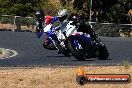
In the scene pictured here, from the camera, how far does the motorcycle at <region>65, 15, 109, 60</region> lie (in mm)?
17188

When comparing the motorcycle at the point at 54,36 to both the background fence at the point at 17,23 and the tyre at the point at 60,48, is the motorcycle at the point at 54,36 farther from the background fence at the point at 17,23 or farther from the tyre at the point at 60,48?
the background fence at the point at 17,23

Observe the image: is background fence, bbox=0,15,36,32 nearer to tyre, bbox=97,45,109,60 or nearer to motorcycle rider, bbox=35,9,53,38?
motorcycle rider, bbox=35,9,53,38

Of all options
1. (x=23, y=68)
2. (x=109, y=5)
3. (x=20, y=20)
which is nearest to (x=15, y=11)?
(x=20, y=20)

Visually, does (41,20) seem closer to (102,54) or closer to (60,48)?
(60,48)

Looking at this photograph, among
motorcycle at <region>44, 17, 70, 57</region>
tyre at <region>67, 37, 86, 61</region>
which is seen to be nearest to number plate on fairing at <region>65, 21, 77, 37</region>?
tyre at <region>67, 37, 86, 61</region>

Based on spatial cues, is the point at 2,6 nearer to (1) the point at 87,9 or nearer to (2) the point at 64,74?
(1) the point at 87,9

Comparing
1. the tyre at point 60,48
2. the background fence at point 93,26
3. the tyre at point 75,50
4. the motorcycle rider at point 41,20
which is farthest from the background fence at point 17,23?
the tyre at point 75,50

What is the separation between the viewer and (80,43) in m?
17.5

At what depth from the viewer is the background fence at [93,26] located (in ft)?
122

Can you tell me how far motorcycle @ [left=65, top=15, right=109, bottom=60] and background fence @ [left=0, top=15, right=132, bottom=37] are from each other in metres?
19.0

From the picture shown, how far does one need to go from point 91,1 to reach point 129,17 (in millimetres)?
3864

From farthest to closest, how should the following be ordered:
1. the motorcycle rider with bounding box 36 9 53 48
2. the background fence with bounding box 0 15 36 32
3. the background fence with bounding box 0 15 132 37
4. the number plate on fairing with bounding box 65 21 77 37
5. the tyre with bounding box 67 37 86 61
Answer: the background fence with bounding box 0 15 36 32 < the background fence with bounding box 0 15 132 37 < the motorcycle rider with bounding box 36 9 53 48 < the number plate on fairing with bounding box 65 21 77 37 < the tyre with bounding box 67 37 86 61

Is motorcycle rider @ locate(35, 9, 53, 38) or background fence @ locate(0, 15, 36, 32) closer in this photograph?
motorcycle rider @ locate(35, 9, 53, 38)

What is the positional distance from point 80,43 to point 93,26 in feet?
67.1
